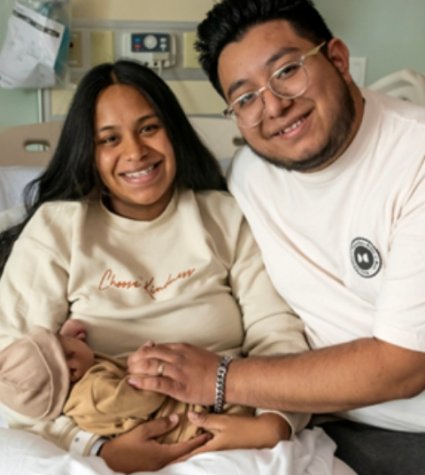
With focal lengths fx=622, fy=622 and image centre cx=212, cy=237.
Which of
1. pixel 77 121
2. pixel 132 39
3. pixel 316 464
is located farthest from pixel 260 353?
pixel 132 39

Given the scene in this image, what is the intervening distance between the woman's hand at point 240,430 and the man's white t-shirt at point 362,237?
253mm

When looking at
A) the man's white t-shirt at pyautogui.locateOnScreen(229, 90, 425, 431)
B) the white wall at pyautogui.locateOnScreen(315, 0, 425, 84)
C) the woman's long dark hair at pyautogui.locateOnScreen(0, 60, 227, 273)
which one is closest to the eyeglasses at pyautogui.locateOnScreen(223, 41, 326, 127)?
the man's white t-shirt at pyautogui.locateOnScreen(229, 90, 425, 431)

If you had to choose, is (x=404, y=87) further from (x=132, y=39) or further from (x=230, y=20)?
(x=132, y=39)

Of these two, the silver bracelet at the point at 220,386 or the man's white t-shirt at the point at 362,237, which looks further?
the silver bracelet at the point at 220,386

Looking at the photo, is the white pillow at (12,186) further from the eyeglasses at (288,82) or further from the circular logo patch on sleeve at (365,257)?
the circular logo patch on sleeve at (365,257)

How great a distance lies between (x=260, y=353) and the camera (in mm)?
1498

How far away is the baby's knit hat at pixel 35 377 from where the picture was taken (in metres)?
1.25

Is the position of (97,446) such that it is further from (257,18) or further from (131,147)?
(257,18)

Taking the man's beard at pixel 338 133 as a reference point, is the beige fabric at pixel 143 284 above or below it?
below

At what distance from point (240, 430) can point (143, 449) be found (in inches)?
7.8

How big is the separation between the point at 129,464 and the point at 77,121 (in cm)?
82

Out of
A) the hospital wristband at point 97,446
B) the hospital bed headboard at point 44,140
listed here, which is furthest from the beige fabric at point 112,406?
the hospital bed headboard at point 44,140

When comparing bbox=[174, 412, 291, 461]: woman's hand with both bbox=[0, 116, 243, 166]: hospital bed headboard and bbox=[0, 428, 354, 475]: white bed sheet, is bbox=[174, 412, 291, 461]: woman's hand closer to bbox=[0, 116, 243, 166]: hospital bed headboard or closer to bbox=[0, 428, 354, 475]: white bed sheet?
bbox=[0, 428, 354, 475]: white bed sheet

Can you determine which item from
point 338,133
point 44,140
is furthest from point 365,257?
point 44,140
